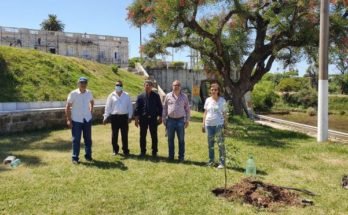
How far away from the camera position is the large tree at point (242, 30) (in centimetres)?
1552

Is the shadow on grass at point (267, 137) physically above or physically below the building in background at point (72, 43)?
below

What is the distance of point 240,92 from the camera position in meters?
18.9

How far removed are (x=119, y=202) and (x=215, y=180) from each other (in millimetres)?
1960

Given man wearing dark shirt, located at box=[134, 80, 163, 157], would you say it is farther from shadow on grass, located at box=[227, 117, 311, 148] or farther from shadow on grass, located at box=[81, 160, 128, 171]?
shadow on grass, located at box=[227, 117, 311, 148]

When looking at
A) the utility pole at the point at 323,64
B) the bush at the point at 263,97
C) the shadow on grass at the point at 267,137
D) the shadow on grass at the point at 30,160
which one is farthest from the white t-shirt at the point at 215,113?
the bush at the point at 263,97

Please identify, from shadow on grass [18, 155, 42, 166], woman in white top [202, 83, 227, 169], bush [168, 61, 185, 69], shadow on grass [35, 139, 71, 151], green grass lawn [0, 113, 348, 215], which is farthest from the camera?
bush [168, 61, 185, 69]

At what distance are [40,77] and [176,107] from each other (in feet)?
46.4

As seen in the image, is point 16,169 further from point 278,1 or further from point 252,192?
point 278,1

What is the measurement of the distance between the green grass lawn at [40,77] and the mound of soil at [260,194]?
13.2m

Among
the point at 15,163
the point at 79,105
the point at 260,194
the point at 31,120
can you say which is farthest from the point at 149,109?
the point at 31,120

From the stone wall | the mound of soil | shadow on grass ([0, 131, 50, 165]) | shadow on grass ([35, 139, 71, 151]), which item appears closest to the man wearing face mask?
shadow on grass ([35, 139, 71, 151])

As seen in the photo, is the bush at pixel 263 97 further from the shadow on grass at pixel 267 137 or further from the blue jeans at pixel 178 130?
the blue jeans at pixel 178 130

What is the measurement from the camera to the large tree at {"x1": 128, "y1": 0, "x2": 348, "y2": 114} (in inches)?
611

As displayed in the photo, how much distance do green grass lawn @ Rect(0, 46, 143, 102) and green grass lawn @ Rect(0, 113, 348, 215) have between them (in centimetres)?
775
